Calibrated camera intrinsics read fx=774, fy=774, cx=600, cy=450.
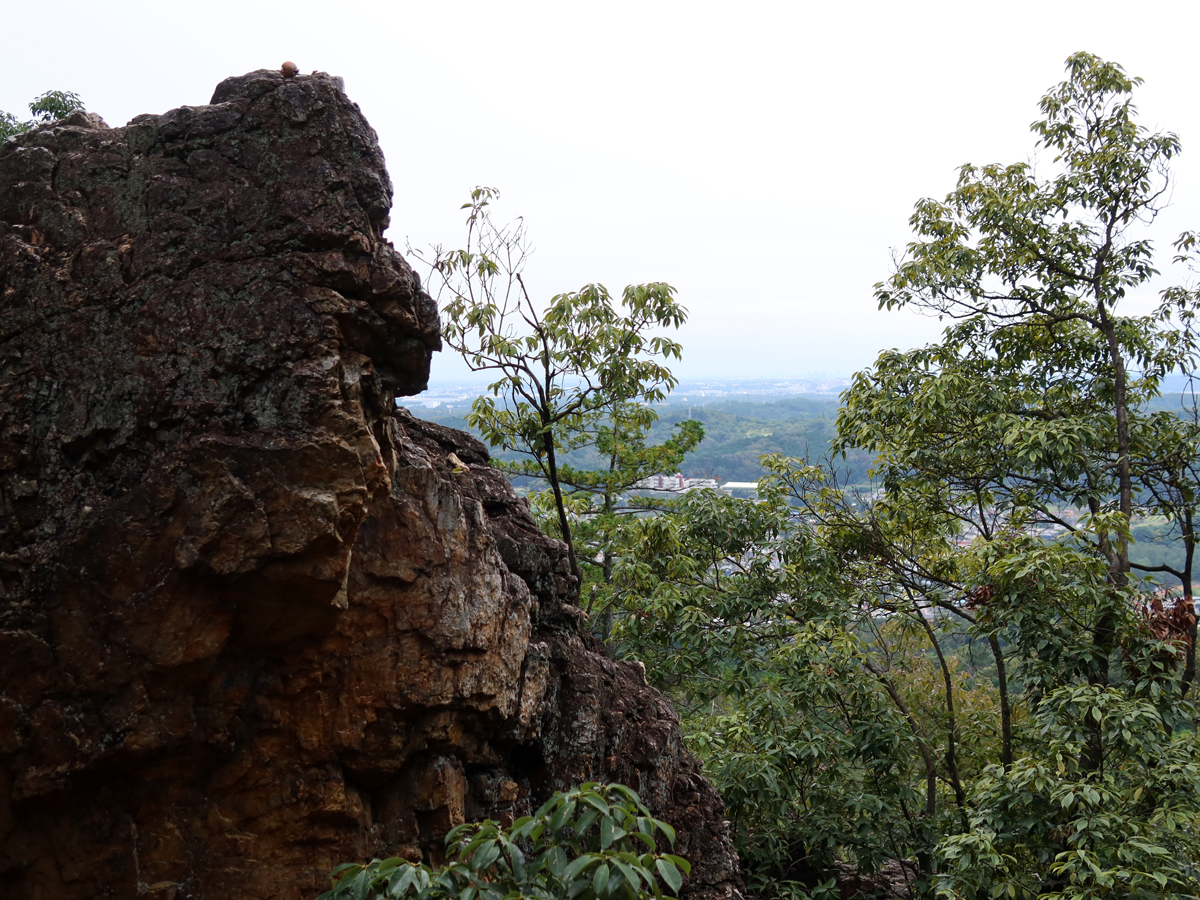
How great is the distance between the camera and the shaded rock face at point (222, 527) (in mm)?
4242

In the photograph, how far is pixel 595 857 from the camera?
282cm

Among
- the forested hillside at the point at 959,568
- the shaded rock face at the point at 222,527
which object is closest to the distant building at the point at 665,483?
the forested hillside at the point at 959,568

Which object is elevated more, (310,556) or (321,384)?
(321,384)

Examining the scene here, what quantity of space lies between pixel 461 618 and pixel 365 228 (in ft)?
8.67

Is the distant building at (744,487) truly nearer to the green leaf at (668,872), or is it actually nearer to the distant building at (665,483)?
the distant building at (665,483)

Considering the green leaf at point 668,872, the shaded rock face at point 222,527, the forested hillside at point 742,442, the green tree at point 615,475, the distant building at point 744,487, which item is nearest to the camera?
the green leaf at point 668,872

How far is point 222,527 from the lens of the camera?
13.9ft

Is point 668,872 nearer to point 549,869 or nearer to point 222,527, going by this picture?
point 549,869

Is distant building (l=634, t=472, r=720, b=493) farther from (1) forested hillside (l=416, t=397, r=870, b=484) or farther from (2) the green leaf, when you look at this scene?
(1) forested hillside (l=416, t=397, r=870, b=484)

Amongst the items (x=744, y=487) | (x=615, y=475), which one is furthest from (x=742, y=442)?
(x=615, y=475)

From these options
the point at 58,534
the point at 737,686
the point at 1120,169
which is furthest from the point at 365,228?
the point at 1120,169

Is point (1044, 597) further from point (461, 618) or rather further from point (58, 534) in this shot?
point (58, 534)

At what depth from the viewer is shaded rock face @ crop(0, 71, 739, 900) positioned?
4.24m

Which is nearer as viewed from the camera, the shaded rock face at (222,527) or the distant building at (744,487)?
the shaded rock face at (222,527)
